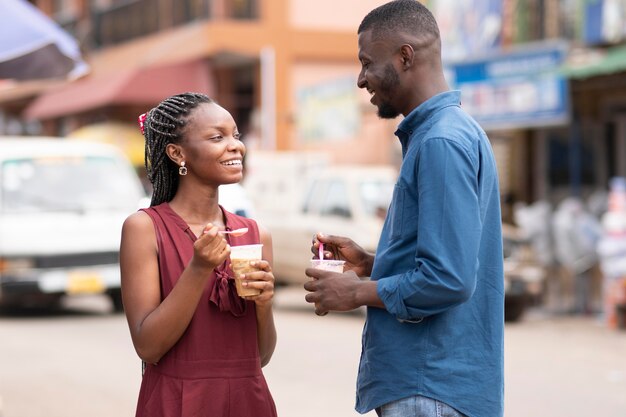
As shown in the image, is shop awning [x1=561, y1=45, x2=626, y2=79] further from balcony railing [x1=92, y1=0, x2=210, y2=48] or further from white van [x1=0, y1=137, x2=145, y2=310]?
balcony railing [x1=92, y1=0, x2=210, y2=48]

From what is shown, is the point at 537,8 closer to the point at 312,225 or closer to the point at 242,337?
the point at 312,225

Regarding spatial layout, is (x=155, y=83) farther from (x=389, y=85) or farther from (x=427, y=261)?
(x=427, y=261)

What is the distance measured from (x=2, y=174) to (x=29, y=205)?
A: 0.52 meters

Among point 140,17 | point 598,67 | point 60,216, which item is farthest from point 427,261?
point 140,17

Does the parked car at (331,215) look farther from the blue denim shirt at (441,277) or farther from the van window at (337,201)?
the blue denim shirt at (441,277)

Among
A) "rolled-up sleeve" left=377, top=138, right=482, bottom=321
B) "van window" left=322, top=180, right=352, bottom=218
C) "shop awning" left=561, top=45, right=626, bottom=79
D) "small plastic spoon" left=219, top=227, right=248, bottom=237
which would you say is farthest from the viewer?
"van window" left=322, top=180, right=352, bottom=218

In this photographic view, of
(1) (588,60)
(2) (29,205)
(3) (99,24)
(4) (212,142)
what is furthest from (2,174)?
(3) (99,24)

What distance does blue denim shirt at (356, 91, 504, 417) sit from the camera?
3070 mm

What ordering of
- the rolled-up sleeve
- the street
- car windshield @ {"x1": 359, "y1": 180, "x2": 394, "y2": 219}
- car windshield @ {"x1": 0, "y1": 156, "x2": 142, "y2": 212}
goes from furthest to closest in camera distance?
car windshield @ {"x1": 359, "y1": 180, "x2": 394, "y2": 219} < car windshield @ {"x1": 0, "y1": 156, "x2": 142, "y2": 212} < the street < the rolled-up sleeve

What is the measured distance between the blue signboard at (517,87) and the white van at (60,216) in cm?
482

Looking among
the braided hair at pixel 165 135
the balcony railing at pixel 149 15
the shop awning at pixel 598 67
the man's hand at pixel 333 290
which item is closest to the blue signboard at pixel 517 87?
the shop awning at pixel 598 67

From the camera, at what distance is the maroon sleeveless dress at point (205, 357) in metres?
3.40

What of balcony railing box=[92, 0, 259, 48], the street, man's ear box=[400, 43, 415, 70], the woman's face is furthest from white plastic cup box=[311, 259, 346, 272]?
balcony railing box=[92, 0, 259, 48]

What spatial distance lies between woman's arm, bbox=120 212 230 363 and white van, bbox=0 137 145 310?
34.0 feet
